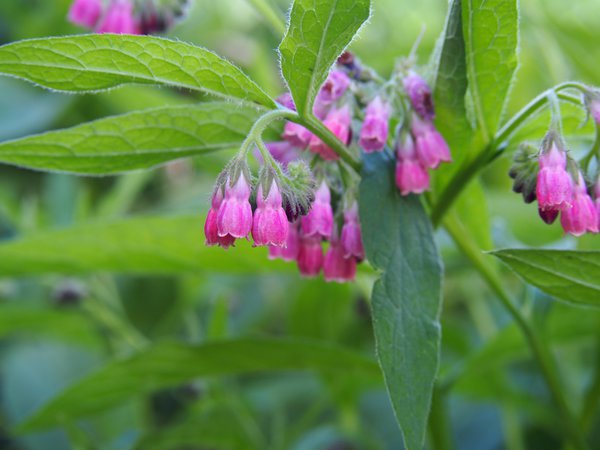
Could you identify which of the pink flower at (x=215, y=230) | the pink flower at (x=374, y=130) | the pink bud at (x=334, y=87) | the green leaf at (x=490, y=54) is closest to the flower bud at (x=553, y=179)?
the green leaf at (x=490, y=54)

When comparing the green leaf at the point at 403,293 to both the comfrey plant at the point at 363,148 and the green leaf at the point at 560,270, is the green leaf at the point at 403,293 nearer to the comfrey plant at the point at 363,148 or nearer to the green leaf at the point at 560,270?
the comfrey plant at the point at 363,148

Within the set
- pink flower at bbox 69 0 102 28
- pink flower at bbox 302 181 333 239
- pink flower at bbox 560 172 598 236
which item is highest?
pink flower at bbox 69 0 102 28

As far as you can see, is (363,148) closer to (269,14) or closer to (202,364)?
(269,14)

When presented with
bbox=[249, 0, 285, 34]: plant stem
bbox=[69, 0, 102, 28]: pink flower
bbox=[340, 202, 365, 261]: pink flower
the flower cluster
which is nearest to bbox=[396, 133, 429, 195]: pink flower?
bbox=[340, 202, 365, 261]: pink flower

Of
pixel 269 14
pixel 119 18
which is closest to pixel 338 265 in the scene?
pixel 269 14

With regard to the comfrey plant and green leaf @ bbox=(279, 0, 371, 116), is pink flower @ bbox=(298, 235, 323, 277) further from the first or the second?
green leaf @ bbox=(279, 0, 371, 116)
